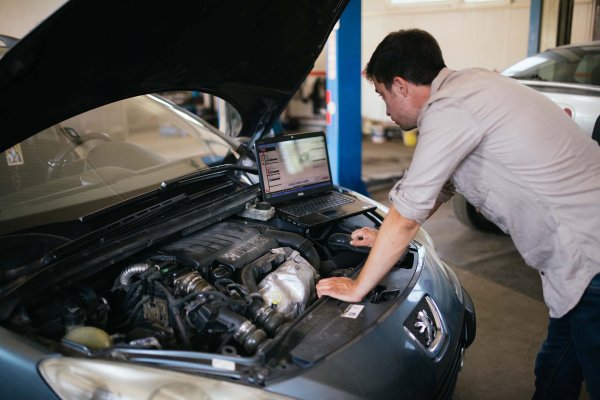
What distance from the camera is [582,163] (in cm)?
156

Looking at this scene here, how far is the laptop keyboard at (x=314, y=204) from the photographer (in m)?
2.24

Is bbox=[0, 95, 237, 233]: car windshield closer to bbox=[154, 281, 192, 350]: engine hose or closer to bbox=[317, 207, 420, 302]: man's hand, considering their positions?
bbox=[154, 281, 192, 350]: engine hose

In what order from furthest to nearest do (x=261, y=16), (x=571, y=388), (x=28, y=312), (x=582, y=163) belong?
1. (x=261, y=16)
2. (x=571, y=388)
3. (x=582, y=163)
4. (x=28, y=312)

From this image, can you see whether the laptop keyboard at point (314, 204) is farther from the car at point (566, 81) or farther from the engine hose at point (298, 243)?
the car at point (566, 81)

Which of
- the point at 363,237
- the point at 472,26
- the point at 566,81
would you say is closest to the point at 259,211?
the point at 363,237

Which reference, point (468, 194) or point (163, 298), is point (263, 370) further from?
point (468, 194)

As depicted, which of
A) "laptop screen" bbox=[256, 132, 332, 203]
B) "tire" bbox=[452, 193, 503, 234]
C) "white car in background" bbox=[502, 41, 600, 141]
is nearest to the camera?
"laptop screen" bbox=[256, 132, 332, 203]

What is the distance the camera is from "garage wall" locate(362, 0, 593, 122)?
7281 millimetres

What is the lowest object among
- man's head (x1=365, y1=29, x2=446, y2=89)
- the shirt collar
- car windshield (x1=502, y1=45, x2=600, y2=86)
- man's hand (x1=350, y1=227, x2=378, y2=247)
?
man's hand (x1=350, y1=227, x2=378, y2=247)

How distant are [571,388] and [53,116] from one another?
6.25ft

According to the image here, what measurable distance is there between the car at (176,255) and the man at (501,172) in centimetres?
25

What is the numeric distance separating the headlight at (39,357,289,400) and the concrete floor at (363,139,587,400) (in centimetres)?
148

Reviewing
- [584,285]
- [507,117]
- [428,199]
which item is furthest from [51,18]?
[584,285]

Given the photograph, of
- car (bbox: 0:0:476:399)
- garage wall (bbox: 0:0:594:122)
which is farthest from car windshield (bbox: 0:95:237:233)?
garage wall (bbox: 0:0:594:122)
